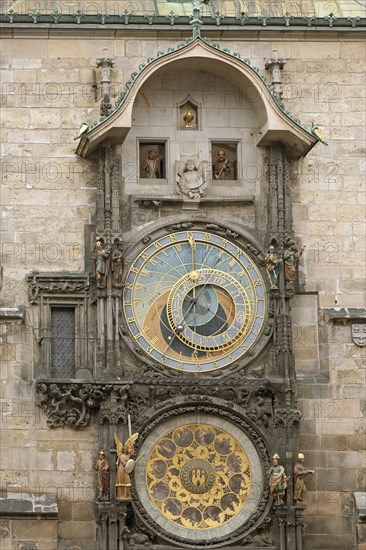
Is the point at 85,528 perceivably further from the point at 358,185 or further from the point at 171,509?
the point at 358,185

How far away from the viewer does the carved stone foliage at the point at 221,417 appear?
81.9ft

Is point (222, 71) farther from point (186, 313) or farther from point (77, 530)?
point (77, 530)

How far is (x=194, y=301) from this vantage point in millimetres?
25656

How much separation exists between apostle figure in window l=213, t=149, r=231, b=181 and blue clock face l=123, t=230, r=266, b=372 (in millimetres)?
703

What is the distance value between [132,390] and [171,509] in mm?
1269

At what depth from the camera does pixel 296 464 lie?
25.1m

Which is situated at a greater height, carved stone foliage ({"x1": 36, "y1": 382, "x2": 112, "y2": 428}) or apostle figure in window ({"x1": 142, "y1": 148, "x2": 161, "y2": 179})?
apostle figure in window ({"x1": 142, "y1": 148, "x2": 161, "y2": 179})

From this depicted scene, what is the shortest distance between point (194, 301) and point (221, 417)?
126 centimetres

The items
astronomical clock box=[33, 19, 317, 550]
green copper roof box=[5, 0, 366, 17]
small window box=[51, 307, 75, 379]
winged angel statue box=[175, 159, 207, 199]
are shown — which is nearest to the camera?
astronomical clock box=[33, 19, 317, 550]

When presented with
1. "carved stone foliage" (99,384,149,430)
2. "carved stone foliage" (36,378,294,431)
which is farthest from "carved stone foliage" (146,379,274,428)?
"carved stone foliage" (99,384,149,430)

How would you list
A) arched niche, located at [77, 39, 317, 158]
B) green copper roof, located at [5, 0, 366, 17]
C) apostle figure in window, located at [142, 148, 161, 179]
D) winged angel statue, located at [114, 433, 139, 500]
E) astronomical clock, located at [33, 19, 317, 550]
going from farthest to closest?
green copper roof, located at [5, 0, 366, 17] → apostle figure in window, located at [142, 148, 161, 179] → arched niche, located at [77, 39, 317, 158] → astronomical clock, located at [33, 19, 317, 550] → winged angel statue, located at [114, 433, 139, 500]

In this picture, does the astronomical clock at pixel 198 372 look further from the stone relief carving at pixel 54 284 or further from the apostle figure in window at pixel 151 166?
the apostle figure in window at pixel 151 166

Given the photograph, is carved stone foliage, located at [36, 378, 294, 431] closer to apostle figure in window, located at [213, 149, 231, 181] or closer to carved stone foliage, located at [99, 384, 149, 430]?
carved stone foliage, located at [99, 384, 149, 430]

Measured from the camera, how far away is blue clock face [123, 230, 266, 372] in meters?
25.5
